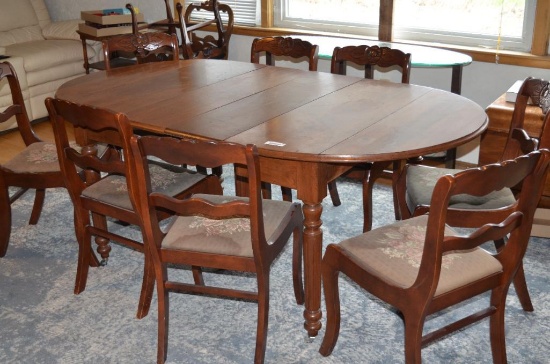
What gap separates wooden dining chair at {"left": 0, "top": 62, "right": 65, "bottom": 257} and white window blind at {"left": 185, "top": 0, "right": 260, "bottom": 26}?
2.04 m

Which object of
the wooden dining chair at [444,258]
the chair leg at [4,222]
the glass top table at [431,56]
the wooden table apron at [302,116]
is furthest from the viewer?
the glass top table at [431,56]

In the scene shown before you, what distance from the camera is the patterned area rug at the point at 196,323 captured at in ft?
7.88

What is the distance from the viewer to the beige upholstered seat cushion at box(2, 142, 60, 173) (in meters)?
3.02

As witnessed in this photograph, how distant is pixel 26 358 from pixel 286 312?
931mm

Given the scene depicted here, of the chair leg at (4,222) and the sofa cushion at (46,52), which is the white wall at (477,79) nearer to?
the sofa cushion at (46,52)

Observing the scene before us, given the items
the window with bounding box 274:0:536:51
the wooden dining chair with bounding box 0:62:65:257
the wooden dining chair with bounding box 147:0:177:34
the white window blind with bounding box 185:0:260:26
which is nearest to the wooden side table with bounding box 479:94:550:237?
the window with bounding box 274:0:536:51

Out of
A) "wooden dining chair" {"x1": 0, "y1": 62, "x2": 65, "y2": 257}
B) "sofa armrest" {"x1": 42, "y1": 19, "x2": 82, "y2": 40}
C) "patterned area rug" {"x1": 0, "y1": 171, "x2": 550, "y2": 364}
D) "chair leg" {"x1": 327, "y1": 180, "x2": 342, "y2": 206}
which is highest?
"sofa armrest" {"x1": 42, "y1": 19, "x2": 82, "y2": 40}

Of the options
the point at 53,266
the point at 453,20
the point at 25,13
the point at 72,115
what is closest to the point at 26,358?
the point at 53,266

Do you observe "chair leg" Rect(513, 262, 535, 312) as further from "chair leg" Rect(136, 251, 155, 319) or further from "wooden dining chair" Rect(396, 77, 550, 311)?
"chair leg" Rect(136, 251, 155, 319)

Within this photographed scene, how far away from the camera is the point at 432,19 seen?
409 centimetres

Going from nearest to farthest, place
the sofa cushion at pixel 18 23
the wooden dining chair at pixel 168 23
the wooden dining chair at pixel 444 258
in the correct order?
the wooden dining chair at pixel 444 258, the wooden dining chair at pixel 168 23, the sofa cushion at pixel 18 23

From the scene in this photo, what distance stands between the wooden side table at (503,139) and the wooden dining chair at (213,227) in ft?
3.68

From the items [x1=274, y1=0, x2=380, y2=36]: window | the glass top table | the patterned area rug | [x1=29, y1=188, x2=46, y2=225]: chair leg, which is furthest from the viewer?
[x1=274, y1=0, x2=380, y2=36]: window

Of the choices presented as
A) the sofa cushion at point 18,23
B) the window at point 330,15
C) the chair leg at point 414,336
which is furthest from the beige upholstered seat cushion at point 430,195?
the sofa cushion at point 18,23
